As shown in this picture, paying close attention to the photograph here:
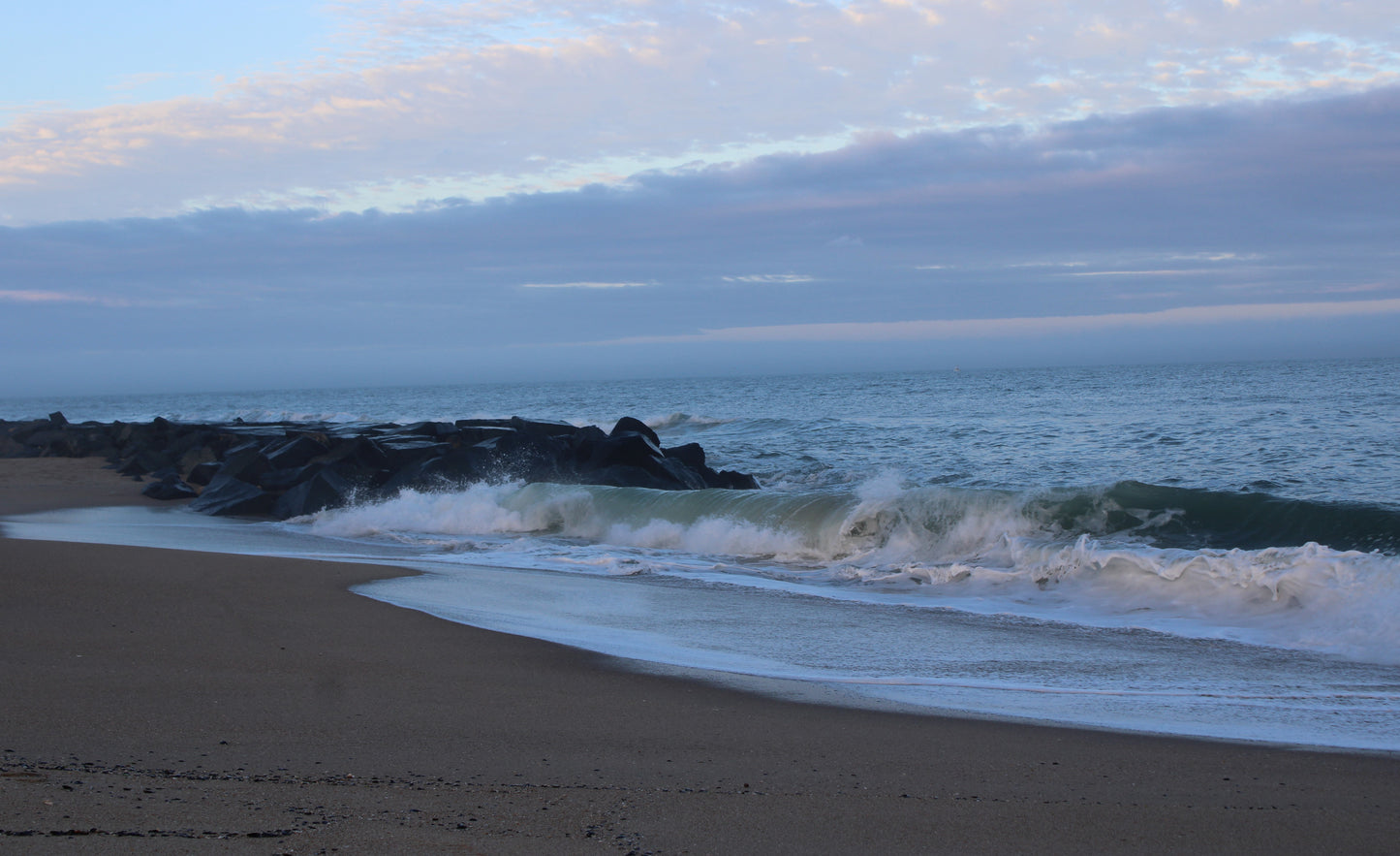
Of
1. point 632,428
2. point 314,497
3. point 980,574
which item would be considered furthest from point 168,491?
point 980,574

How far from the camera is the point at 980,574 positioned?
817cm

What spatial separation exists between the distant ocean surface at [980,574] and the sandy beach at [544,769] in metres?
0.54

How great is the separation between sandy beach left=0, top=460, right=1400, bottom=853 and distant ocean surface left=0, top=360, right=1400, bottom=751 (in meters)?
0.54

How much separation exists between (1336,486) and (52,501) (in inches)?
717

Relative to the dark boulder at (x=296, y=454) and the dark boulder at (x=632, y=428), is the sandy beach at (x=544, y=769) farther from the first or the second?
the dark boulder at (x=296, y=454)

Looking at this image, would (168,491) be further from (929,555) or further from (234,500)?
(929,555)

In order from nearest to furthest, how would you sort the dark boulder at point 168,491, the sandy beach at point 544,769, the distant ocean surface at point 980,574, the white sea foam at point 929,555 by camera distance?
the sandy beach at point 544,769, the distant ocean surface at point 980,574, the white sea foam at point 929,555, the dark boulder at point 168,491

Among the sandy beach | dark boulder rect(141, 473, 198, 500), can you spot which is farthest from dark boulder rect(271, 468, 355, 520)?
the sandy beach

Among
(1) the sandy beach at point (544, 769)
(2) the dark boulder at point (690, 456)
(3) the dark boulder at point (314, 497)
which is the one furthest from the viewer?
(2) the dark boulder at point (690, 456)

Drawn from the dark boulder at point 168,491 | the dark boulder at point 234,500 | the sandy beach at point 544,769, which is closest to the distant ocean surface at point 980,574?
the dark boulder at point 234,500

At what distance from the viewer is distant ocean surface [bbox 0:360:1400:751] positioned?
→ 475 cm

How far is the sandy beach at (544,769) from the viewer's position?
8.61 feet

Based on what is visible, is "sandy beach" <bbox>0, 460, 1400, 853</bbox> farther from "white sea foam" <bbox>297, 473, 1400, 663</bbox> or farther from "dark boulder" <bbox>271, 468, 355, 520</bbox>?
"dark boulder" <bbox>271, 468, 355, 520</bbox>

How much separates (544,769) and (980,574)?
18.9 ft
